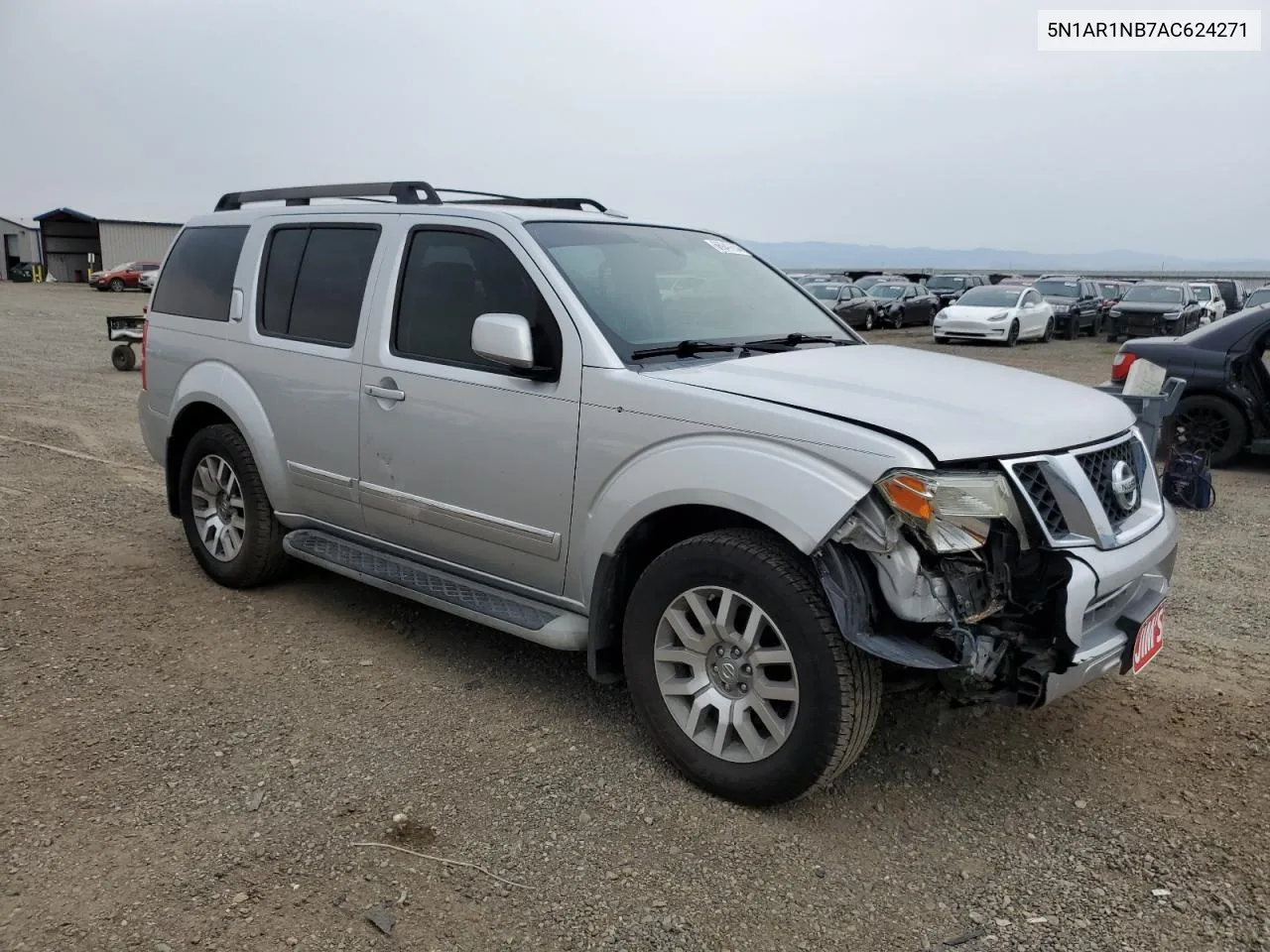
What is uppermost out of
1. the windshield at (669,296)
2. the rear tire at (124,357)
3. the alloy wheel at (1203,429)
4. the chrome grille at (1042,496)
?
the windshield at (669,296)

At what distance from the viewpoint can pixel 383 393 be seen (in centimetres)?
423

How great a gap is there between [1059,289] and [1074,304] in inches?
71.9

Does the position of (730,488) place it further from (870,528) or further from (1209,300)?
(1209,300)

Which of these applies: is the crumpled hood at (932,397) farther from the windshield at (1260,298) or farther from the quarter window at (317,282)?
the windshield at (1260,298)

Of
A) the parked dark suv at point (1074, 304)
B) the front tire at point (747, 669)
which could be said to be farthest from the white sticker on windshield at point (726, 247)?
the parked dark suv at point (1074, 304)

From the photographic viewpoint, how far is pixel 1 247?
5659 centimetres

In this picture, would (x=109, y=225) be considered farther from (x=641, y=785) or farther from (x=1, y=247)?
Answer: (x=641, y=785)

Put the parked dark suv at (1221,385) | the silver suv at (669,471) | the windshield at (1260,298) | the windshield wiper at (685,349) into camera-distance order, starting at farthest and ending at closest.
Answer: the windshield at (1260,298)
the parked dark suv at (1221,385)
the windshield wiper at (685,349)
the silver suv at (669,471)

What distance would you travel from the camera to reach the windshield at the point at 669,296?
12.6 feet

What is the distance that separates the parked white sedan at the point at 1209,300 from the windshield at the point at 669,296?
26.6 meters

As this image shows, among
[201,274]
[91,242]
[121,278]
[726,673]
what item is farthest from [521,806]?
[91,242]

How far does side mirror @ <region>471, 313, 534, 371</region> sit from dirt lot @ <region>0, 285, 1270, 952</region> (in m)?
1.42

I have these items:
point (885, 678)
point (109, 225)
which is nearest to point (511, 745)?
point (885, 678)

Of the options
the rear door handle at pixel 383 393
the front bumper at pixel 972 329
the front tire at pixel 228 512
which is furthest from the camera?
the front bumper at pixel 972 329
